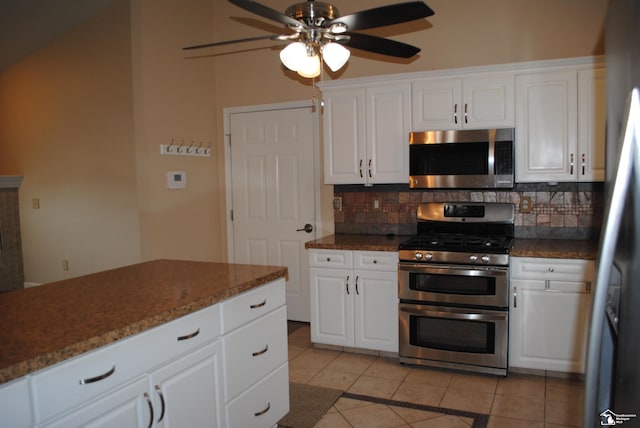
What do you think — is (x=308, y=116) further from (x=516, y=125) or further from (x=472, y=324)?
(x=472, y=324)

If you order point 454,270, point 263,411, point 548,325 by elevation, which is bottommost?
point 263,411

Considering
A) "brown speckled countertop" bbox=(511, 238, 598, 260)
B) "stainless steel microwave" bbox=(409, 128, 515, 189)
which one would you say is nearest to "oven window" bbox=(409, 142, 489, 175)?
"stainless steel microwave" bbox=(409, 128, 515, 189)

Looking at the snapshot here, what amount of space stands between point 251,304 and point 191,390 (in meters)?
0.50

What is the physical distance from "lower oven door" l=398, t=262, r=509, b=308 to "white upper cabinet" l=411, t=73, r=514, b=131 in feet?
3.54

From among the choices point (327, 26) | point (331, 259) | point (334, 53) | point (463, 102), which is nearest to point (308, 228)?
point (331, 259)

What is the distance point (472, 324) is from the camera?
3.38 metres

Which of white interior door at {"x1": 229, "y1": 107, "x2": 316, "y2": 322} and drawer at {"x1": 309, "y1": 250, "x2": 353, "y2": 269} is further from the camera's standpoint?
white interior door at {"x1": 229, "y1": 107, "x2": 316, "y2": 322}

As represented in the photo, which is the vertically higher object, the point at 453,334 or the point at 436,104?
the point at 436,104

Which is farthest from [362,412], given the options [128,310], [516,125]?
[516,125]

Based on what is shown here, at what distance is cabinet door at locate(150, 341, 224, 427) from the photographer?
1.75m

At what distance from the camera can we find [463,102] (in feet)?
11.8

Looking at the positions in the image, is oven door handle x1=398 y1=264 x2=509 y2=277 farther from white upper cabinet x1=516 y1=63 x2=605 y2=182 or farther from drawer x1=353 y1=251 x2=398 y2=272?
white upper cabinet x1=516 y1=63 x2=605 y2=182

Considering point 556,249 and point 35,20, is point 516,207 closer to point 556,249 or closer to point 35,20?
point 556,249

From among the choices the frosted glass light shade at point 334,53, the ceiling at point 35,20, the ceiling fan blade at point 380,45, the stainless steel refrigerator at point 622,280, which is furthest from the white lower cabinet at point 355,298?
the ceiling at point 35,20
